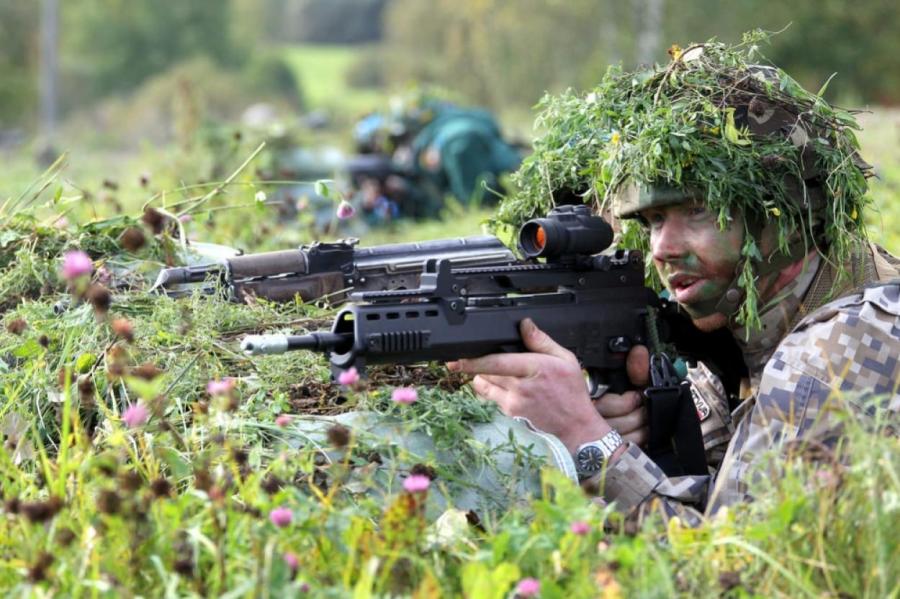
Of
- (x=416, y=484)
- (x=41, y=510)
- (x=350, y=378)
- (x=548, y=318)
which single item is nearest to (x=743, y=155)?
(x=548, y=318)

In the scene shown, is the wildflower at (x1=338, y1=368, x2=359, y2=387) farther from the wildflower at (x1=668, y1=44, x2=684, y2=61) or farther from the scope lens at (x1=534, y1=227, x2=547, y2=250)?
the wildflower at (x1=668, y1=44, x2=684, y2=61)

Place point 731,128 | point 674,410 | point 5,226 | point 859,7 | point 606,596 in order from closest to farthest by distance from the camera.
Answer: point 606,596 < point 731,128 < point 674,410 < point 5,226 < point 859,7

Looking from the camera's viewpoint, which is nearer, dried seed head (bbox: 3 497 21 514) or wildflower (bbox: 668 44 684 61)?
dried seed head (bbox: 3 497 21 514)

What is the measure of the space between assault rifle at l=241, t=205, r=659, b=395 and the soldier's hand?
0.04m

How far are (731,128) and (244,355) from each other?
5.20ft

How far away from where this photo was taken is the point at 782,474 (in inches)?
120

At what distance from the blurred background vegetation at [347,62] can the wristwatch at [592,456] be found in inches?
341

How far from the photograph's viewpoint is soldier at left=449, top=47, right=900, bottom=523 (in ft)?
11.2

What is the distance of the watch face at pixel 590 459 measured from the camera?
360 cm

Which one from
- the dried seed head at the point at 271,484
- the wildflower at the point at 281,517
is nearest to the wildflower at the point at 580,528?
the wildflower at the point at 281,517

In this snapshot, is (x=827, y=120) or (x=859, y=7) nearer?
(x=827, y=120)

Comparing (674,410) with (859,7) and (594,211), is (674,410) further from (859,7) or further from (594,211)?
(859,7)

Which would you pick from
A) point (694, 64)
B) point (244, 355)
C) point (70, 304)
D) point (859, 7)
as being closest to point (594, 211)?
point (694, 64)

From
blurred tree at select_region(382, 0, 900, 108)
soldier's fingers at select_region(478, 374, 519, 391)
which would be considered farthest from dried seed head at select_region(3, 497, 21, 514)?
blurred tree at select_region(382, 0, 900, 108)
